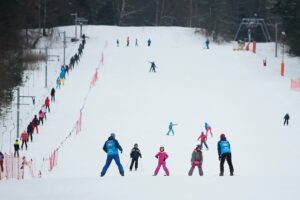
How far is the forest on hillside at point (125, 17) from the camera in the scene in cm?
4578

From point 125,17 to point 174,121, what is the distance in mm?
65146

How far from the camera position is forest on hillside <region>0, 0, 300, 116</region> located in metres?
45.8

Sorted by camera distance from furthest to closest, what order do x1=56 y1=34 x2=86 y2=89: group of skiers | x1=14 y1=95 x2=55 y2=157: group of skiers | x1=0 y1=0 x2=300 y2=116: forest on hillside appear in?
A: 1. x1=0 y1=0 x2=300 y2=116: forest on hillside
2. x1=56 y1=34 x2=86 y2=89: group of skiers
3. x1=14 y1=95 x2=55 y2=157: group of skiers

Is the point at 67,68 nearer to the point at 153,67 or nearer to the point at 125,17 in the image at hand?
the point at 153,67

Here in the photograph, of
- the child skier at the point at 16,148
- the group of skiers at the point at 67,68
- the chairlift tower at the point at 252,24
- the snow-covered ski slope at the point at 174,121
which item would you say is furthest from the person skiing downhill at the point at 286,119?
the chairlift tower at the point at 252,24

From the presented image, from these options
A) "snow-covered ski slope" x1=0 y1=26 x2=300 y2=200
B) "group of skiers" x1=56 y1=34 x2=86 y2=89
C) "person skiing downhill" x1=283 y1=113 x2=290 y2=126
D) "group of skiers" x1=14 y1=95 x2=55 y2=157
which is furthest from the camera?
A: "group of skiers" x1=56 y1=34 x2=86 y2=89

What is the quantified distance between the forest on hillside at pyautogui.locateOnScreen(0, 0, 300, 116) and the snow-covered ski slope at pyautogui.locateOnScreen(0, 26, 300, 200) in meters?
3.62

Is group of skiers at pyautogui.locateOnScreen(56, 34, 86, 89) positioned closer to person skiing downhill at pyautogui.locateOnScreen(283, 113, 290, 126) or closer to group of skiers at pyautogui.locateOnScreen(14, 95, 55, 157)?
group of skiers at pyautogui.locateOnScreen(14, 95, 55, 157)

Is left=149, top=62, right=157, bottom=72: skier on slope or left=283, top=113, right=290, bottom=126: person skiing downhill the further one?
left=149, top=62, right=157, bottom=72: skier on slope

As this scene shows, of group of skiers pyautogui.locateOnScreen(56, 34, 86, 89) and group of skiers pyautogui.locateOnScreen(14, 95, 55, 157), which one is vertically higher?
group of skiers pyautogui.locateOnScreen(56, 34, 86, 89)

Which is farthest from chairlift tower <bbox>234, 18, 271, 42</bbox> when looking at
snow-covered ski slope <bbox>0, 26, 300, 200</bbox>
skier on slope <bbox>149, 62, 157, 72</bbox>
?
skier on slope <bbox>149, 62, 157, 72</bbox>

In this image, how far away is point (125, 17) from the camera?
324 ft

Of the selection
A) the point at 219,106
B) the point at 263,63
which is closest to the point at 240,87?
the point at 219,106

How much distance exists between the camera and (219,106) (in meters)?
39.9
